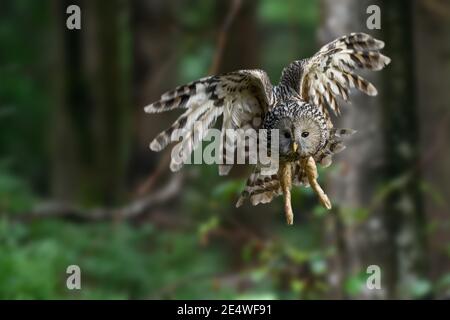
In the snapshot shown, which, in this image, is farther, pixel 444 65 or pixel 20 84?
pixel 20 84

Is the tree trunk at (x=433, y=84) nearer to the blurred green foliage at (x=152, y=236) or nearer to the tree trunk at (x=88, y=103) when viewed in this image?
the blurred green foliage at (x=152, y=236)

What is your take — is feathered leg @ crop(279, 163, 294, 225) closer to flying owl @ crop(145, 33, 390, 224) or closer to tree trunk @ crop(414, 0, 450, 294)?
flying owl @ crop(145, 33, 390, 224)

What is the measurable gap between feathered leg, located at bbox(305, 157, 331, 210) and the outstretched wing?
0.27 meters

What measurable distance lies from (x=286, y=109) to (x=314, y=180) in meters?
0.37

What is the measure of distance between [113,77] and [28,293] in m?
7.88

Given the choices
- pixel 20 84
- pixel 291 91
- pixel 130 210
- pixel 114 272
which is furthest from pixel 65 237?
pixel 291 91

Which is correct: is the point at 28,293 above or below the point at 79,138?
below

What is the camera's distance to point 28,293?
250 inches

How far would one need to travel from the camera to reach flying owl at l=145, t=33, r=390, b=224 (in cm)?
326

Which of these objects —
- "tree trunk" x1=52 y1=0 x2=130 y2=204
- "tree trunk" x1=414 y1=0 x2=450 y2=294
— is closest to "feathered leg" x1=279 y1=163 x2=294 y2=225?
"tree trunk" x1=414 y1=0 x2=450 y2=294

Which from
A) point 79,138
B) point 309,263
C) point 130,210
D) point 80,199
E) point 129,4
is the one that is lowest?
point 309,263
